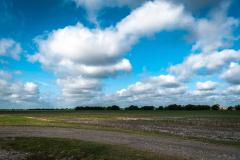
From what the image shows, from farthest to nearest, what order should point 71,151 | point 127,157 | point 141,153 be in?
1. point 71,151
2. point 141,153
3. point 127,157

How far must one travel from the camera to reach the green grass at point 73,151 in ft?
71.1

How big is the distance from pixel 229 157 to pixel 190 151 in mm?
3123

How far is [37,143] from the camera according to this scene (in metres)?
29.1

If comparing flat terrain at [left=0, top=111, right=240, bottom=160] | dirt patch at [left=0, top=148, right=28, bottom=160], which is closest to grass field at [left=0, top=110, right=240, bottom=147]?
flat terrain at [left=0, top=111, right=240, bottom=160]

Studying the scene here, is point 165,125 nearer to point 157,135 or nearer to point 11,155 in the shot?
point 157,135

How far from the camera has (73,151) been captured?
953 inches

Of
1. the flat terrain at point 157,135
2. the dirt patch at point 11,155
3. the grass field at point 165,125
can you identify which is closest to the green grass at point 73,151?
the dirt patch at point 11,155

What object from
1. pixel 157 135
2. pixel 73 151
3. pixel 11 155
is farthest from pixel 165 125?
pixel 11 155

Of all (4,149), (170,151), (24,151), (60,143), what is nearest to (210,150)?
(170,151)

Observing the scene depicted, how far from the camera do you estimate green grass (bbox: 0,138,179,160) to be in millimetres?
21673

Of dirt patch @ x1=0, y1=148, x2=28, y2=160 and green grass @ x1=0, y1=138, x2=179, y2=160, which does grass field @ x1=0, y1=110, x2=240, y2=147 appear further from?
dirt patch @ x1=0, y1=148, x2=28, y2=160

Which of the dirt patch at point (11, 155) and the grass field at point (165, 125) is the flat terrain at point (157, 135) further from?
the dirt patch at point (11, 155)

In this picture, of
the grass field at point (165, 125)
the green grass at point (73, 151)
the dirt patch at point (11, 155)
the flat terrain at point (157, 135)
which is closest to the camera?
the green grass at point (73, 151)

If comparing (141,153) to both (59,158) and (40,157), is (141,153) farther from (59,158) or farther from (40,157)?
(40,157)
